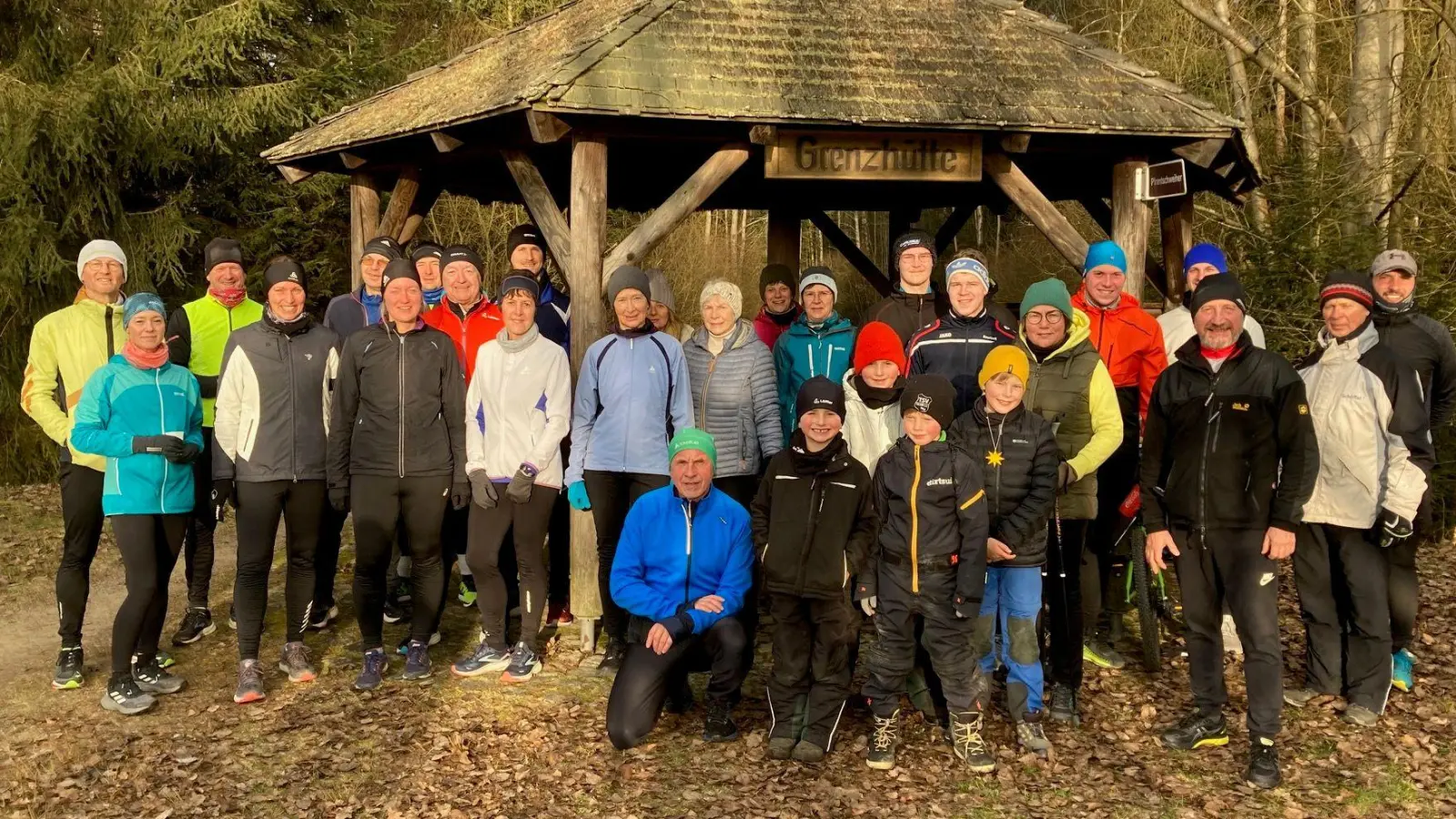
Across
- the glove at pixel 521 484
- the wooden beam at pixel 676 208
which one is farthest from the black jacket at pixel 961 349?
the glove at pixel 521 484

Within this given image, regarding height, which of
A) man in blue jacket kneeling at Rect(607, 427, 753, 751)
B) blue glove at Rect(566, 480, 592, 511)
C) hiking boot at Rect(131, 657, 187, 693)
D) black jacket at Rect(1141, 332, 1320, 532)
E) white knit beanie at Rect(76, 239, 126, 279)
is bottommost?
hiking boot at Rect(131, 657, 187, 693)

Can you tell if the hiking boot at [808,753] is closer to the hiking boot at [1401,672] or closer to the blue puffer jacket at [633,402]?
the blue puffer jacket at [633,402]

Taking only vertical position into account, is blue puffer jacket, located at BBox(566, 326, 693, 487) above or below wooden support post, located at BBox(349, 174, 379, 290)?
below

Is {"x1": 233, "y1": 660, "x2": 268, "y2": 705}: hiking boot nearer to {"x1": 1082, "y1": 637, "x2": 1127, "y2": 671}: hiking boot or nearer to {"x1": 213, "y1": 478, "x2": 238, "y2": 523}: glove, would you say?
{"x1": 213, "y1": 478, "x2": 238, "y2": 523}: glove

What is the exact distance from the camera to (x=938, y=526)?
4344 mm

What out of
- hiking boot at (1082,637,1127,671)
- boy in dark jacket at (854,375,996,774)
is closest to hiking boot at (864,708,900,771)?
boy in dark jacket at (854,375,996,774)

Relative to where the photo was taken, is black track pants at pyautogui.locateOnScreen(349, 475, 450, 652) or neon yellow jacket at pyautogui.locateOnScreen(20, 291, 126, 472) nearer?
black track pants at pyautogui.locateOnScreen(349, 475, 450, 652)

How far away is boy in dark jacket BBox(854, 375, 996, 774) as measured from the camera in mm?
4348

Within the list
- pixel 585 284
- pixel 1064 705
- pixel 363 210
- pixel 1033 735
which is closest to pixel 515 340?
pixel 585 284

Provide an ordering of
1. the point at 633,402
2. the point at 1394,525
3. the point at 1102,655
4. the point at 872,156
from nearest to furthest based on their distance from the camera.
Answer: the point at 1394,525 < the point at 633,402 < the point at 1102,655 < the point at 872,156

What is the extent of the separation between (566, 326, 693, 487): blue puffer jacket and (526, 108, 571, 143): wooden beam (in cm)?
121

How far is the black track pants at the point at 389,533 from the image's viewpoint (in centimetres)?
509

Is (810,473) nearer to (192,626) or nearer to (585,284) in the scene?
(585,284)

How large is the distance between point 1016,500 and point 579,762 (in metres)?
2.25
